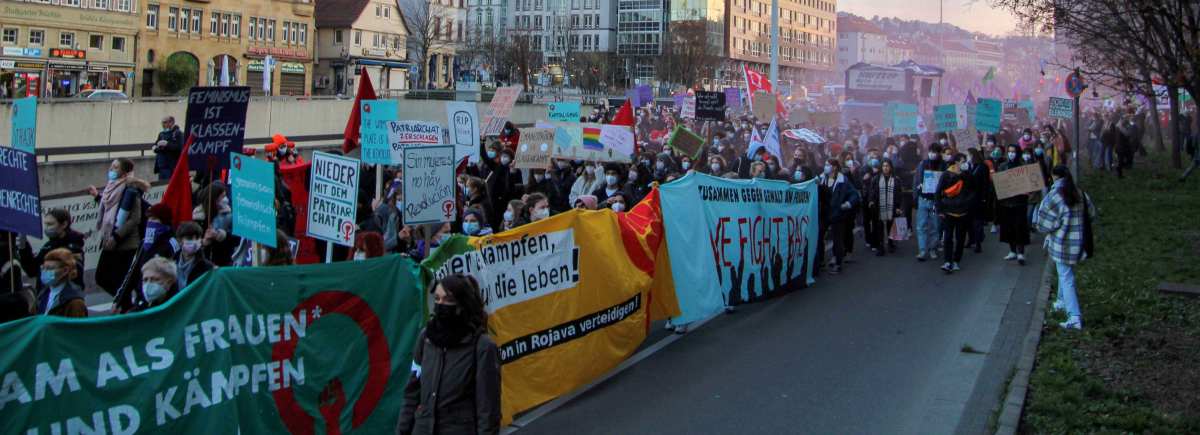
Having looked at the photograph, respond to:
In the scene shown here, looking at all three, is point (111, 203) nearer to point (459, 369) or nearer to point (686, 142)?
point (459, 369)

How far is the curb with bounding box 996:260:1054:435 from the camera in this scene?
8.08 metres

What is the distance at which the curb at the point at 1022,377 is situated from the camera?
318 inches

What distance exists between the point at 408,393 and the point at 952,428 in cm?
444

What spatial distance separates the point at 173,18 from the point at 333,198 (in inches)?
2475

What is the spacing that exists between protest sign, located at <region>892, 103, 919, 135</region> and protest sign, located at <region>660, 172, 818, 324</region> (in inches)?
462

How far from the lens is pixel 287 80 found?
7600 centimetres

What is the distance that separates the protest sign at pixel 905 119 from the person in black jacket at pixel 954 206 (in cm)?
982

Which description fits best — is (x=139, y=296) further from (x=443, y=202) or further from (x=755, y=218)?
(x=755, y=218)

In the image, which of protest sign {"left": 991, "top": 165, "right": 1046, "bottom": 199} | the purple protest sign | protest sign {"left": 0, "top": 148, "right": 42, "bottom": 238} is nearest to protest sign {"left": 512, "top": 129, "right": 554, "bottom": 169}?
protest sign {"left": 991, "top": 165, "right": 1046, "bottom": 199}

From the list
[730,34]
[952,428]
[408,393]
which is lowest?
[952,428]

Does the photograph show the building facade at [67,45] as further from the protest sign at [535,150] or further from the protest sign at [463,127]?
the protest sign at [463,127]

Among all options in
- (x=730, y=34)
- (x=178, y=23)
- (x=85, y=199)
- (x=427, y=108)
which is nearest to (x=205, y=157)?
(x=85, y=199)

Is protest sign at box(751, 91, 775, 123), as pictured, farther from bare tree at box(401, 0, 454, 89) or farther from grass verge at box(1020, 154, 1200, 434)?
bare tree at box(401, 0, 454, 89)

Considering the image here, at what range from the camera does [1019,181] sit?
16.5 m
